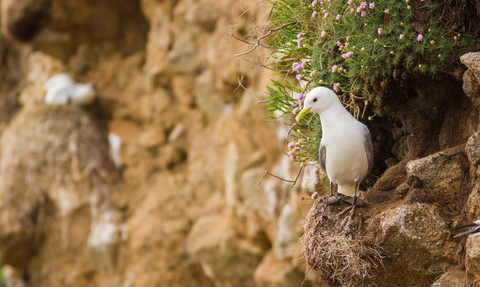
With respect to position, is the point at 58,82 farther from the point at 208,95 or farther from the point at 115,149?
the point at 208,95

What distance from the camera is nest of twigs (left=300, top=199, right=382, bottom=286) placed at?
1.96 m

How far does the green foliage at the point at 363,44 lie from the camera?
2.01 m

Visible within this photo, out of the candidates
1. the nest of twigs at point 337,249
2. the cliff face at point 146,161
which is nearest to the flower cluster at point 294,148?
the nest of twigs at point 337,249

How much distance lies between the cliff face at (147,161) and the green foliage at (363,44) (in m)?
1.40

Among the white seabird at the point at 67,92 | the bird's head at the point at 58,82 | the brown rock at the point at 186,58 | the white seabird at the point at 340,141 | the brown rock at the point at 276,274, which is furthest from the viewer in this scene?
the bird's head at the point at 58,82

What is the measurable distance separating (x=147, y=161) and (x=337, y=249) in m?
4.25

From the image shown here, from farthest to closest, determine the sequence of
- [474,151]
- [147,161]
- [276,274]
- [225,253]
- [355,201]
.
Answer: [147,161] < [225,253] < [276,274] < [355,201] < [474,151]

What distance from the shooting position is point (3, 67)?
8.00 meters

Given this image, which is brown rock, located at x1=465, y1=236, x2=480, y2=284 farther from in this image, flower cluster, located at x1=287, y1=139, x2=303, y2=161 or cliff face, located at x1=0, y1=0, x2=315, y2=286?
cliff face, located at x1=0, y1=0, x2=315, y2=286

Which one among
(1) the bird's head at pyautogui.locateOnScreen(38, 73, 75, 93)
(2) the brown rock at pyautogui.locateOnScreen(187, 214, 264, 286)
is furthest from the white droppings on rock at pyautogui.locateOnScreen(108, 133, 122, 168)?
(2) the brown rock at pyautogui.locateOnScreen(187, 214, 264, 286)

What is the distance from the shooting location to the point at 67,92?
641 centimetres

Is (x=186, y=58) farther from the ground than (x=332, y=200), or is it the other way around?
(x=332, y=200)

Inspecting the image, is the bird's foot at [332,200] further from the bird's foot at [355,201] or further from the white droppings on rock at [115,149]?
the white droppings on rock at [115,149]

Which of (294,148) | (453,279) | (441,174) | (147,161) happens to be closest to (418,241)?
(453,279)
